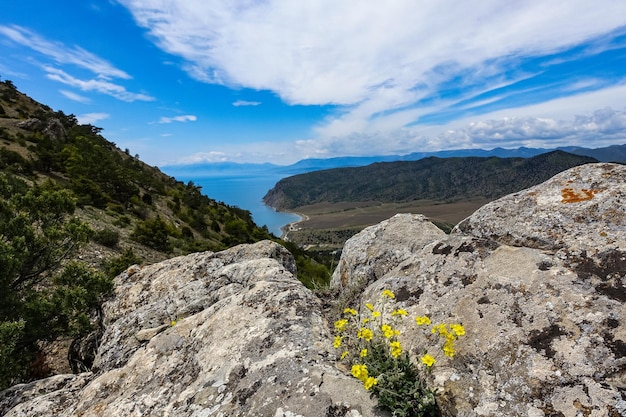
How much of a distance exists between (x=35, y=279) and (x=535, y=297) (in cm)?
1207

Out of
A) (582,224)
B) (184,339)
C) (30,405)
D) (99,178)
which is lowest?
(30,405)

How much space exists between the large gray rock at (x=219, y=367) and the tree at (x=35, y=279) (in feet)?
6.82

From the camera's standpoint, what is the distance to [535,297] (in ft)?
12.7

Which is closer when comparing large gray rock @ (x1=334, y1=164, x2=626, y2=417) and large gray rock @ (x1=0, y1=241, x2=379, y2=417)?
large gray rock @ (x1=334, y1=164, x2=626, y2=417)

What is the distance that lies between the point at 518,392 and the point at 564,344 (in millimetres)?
735

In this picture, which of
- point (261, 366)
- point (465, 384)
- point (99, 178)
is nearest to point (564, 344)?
point (465, 384)

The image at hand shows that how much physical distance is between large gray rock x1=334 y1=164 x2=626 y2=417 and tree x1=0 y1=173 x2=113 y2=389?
304 inches

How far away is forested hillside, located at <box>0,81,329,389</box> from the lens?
7938mm

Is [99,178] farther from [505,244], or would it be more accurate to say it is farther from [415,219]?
[505,244]

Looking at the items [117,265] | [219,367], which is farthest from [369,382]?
[117,265]

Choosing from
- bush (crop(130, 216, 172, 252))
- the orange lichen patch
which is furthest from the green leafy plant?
bush (crop(130, 216, 172, 252))

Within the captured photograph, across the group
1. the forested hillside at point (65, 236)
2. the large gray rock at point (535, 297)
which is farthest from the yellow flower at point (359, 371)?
the forested hillside at point (65, 236)

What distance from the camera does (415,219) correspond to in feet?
25.3

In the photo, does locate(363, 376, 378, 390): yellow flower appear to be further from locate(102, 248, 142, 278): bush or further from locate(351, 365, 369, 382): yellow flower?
locate(102, 248, 142, 278): bush
